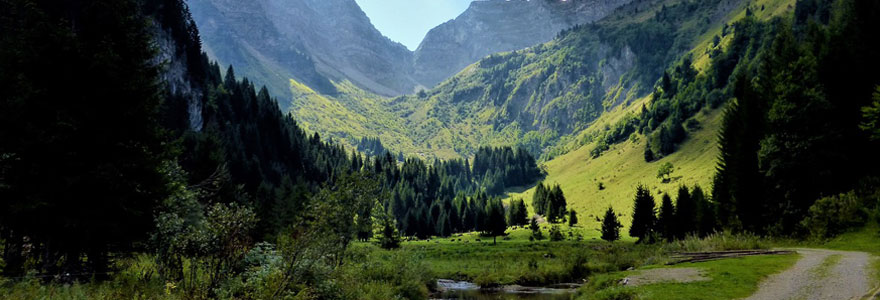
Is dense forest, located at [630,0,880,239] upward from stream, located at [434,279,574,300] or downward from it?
upward

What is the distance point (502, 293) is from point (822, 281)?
30.2 metres

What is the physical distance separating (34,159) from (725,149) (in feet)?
205

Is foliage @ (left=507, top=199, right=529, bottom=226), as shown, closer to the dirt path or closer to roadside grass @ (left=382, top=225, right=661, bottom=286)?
roadside grass @ (left=382, top=225, right=661, bottom=286)

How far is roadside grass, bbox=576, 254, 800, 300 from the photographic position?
19228 millimetres

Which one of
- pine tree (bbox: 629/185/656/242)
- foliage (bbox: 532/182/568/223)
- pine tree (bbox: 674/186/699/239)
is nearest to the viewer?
pine tree (bbox: 674/186/699/239)

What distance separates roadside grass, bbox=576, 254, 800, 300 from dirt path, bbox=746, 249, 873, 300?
2.15 feet

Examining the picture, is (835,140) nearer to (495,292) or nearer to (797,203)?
(797,203)

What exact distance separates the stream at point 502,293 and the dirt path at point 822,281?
19853 millimetres

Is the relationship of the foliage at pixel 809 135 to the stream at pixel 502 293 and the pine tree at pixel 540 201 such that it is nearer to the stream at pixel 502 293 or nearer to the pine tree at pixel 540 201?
the stream at pixel 502 293

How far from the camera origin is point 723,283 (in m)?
20.9

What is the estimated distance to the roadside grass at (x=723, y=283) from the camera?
63.1 ft

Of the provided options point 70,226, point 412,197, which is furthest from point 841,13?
point 412,197

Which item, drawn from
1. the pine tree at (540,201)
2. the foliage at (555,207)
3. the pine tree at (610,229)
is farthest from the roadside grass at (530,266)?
the pine tree at (540,201)

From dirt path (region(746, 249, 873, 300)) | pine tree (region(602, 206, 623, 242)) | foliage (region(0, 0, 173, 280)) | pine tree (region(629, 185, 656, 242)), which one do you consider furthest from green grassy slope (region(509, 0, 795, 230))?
foliage (region(0, 0, 173, 280))
